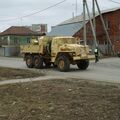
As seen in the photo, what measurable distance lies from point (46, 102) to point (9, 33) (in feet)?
226

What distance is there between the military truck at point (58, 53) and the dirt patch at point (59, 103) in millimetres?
12298

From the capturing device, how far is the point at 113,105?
12.3 meters

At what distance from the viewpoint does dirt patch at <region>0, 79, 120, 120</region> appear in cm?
1135

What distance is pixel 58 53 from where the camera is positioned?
1214 inches

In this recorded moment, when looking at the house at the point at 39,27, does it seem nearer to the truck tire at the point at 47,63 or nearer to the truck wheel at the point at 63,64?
the truck tire at the point at 47,63

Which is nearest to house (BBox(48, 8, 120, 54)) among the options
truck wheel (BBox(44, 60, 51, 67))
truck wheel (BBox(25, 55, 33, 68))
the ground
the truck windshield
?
truck wheel (BBox(25, 55, 33, 68))

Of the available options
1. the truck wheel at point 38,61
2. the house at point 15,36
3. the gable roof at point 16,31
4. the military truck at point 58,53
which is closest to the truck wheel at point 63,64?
the military truck at point 58,53

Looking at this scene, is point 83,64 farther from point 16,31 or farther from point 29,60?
point 16,31

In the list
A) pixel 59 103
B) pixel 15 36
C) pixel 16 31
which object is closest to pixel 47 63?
pixel 59 103

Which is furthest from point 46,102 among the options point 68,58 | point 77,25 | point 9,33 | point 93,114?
point 9,33

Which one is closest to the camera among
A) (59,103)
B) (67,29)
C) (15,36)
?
(59,103)

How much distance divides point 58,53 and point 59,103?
57.8 feet

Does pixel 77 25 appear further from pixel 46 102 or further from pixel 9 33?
pixel 46 102

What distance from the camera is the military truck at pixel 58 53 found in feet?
98.3
